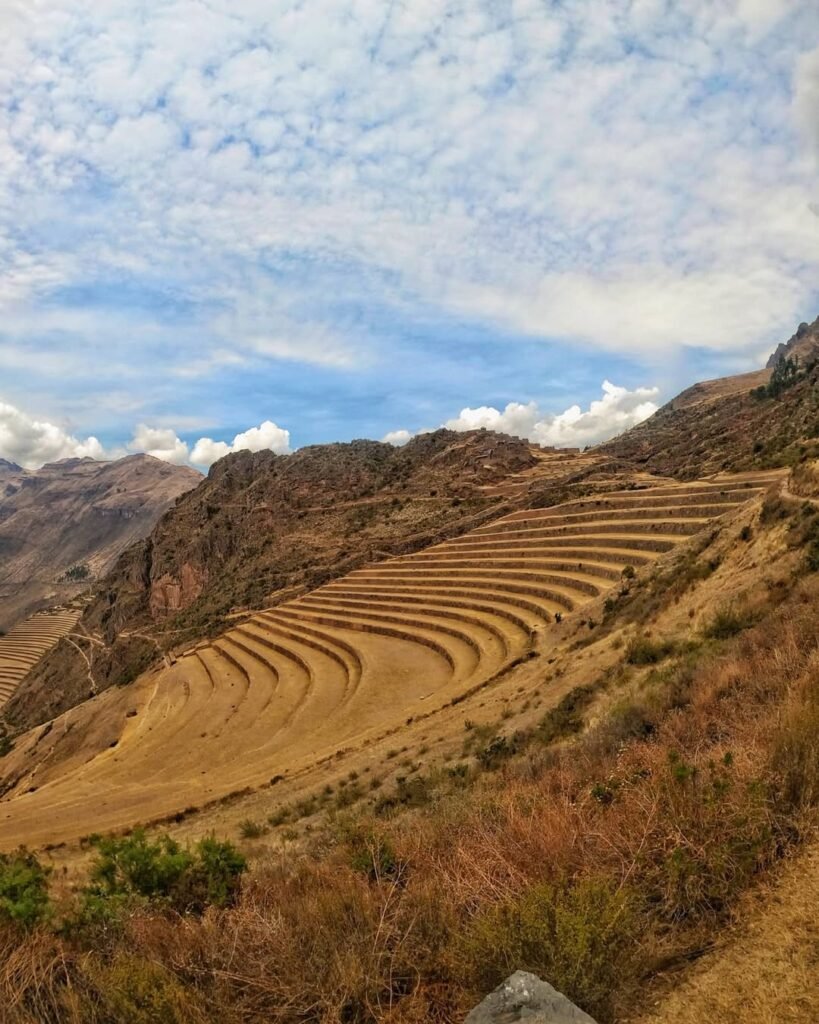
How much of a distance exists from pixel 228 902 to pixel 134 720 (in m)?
25.9

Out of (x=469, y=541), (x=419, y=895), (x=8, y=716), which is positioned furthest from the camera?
(x=8, y=716)

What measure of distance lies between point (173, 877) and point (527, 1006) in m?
4.14

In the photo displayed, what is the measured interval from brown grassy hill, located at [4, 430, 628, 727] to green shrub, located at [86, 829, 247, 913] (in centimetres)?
3957

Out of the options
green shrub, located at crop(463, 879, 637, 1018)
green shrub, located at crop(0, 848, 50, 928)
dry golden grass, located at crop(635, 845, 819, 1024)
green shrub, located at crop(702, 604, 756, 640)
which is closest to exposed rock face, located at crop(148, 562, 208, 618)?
green shrub, located at crop(702, 604, 756, 640)

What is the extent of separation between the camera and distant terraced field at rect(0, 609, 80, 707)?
83.8m

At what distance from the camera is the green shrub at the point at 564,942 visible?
9.53ft

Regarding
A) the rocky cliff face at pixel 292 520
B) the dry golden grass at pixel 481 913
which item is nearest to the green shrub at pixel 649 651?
the dry golden grass at pixel 481 913

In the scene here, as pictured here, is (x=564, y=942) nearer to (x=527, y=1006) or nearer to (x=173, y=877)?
(x=527, y=1006)

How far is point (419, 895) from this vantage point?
3.82 meters

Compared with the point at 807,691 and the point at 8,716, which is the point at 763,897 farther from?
the point at 8,716

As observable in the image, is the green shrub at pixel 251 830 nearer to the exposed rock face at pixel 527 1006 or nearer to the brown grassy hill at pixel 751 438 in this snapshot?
the exposed rock face at pixel 527 1006

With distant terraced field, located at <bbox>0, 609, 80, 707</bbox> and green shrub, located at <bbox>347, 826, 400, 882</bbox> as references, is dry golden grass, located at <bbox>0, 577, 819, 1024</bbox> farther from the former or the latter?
distant terraced field, located at <bbox>0, 609, 80, 707</bbox>

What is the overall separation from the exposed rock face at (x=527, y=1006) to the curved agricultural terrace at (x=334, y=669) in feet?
43.1

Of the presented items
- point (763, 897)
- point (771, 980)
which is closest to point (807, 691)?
point (763, 897)
